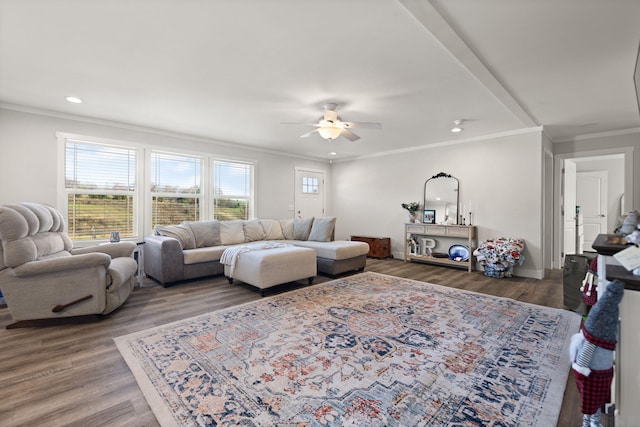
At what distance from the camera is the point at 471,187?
5.34m

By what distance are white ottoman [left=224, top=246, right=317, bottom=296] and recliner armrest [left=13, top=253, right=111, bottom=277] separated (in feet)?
5.02

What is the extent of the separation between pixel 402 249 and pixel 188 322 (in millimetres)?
4768

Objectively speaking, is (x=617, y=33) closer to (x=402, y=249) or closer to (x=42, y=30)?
(x=42, y=30)

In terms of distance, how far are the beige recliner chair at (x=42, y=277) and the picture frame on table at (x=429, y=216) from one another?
17.0ft

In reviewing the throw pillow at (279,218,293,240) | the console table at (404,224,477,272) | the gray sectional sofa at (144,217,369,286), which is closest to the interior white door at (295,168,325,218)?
the throw pillow at (279,218,293,240)

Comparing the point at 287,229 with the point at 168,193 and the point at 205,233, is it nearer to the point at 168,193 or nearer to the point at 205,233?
the point at 205,233

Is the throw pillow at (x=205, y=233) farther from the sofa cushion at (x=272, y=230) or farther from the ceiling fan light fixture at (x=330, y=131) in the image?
the ceiling fan light fixture at (x=330, y=131)

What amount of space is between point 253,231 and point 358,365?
3909mm

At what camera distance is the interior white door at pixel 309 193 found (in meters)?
6.99

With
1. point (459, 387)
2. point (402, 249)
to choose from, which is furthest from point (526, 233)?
point (459, 387)

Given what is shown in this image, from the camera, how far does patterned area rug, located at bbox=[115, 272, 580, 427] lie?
152 cm

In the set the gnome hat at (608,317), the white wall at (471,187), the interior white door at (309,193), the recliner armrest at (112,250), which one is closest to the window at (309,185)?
the interior white door at (309,193)

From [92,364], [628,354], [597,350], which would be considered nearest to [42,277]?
[92,364]

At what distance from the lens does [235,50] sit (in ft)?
7.87
